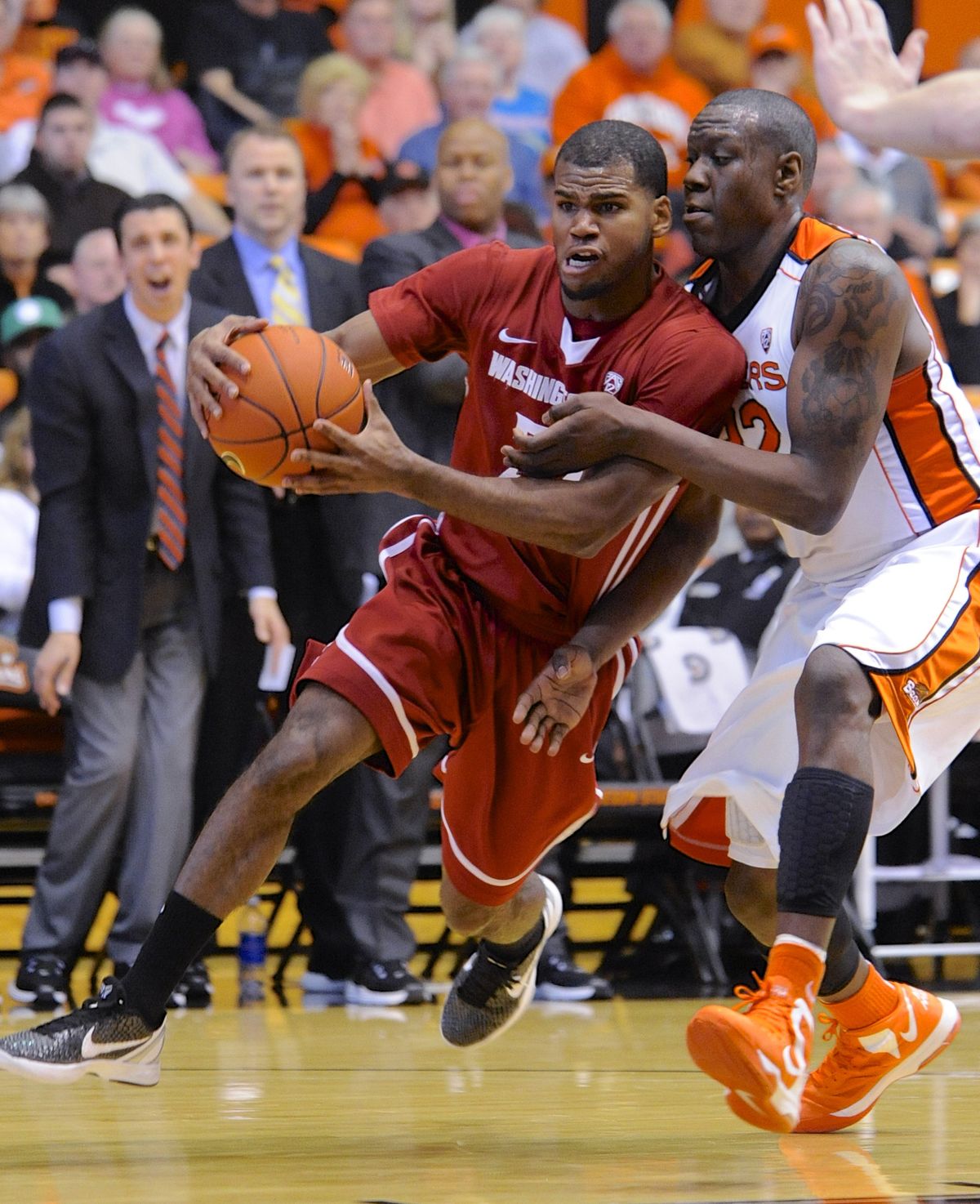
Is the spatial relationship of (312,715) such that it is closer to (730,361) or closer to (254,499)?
(730,361)

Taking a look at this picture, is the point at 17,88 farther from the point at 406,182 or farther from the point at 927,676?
the point at 927,676

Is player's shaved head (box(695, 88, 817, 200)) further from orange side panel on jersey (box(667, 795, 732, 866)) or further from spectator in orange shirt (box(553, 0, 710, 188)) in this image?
spectator in orange shirt (box(553, 0, 710, 188))

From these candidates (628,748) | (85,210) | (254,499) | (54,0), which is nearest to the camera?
(254,499)

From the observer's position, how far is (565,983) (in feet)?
21.7

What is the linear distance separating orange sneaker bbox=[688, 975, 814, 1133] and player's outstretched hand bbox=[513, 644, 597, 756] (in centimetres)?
76

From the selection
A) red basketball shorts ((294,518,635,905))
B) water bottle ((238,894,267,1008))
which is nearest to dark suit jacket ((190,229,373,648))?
water bottle ((238,894,267,1008))

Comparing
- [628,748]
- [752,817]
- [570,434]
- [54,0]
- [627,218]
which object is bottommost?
[628,748]

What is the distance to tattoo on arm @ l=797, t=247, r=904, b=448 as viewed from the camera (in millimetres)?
3576

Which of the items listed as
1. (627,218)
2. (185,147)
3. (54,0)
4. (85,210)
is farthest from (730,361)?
(54,0)

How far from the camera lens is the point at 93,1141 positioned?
147 inches

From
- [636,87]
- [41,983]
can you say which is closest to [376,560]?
[41,983]

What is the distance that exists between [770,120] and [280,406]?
3.88 feet

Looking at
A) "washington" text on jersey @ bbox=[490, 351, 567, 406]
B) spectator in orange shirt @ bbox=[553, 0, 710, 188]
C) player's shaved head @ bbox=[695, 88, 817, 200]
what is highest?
spectator in orange shirt @ bbox=[553, 0, 710, 188]

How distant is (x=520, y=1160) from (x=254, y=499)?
3317 mm
